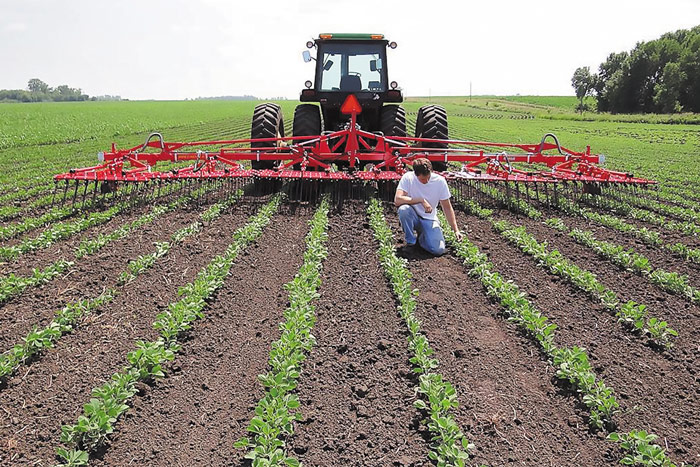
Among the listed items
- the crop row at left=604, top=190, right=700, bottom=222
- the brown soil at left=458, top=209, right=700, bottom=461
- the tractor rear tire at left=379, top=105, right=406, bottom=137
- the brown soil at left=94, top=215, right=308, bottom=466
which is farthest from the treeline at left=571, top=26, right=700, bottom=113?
the brown soil at left=94, top=215, right=308, bottom=466

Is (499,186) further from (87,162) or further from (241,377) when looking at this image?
(87,162)

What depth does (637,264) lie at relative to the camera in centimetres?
557

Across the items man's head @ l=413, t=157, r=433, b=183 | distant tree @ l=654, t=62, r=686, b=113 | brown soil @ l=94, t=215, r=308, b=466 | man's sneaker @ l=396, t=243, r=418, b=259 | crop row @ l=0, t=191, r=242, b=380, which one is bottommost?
brown soil @ l=94, t=215, r=308, b=466

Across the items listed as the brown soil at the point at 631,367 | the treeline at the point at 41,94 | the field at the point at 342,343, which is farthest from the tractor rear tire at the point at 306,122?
the treeline at the point at 41,94

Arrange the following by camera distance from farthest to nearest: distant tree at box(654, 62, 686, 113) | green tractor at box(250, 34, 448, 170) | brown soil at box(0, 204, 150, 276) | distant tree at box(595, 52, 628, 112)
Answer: distant tree at box(595, 52, 628, 112) < distant tree at box(654, 62, 686, 113) < green tractor at box(250, 34, 448, 170) < brown soil at box(0, 204, 150, 276)

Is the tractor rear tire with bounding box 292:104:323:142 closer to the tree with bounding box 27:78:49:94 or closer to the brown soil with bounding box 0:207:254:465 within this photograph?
the brown soil with bounding box 0:207:254:465

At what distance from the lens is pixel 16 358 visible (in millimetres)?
3652

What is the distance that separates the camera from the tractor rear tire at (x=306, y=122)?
941 centimetres

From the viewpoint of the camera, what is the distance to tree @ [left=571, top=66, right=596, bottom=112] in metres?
65.4

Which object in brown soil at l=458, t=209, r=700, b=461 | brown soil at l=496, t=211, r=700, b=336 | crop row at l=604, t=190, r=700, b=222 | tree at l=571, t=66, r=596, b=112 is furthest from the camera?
tree at l=571, t=66, r=596, b=112

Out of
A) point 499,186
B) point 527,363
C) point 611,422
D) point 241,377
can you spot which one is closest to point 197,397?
point 241,377

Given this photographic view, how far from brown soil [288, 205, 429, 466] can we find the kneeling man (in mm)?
960

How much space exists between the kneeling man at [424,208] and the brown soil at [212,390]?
159 centimetres

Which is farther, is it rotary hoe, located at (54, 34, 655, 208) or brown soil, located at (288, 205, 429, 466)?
rotary hoe, located at (54, 34, 655, 208)
